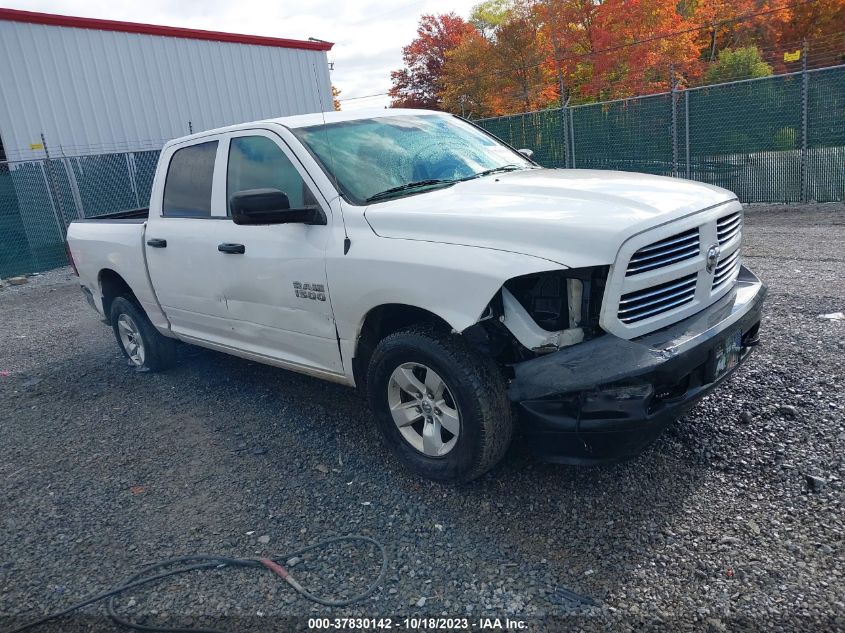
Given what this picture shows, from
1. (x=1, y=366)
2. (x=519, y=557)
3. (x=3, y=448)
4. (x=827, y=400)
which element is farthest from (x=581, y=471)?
(x=1, y=366)

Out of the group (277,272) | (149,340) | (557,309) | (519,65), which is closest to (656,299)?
(557,309)

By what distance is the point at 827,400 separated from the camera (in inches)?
156

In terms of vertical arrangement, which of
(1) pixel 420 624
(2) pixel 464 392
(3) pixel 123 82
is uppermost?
(3) pixel 123 82

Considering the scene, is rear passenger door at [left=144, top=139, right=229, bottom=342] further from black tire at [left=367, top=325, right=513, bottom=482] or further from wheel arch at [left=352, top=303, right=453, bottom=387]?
black tire at [left=367, top=325, right=513, bottom=482]

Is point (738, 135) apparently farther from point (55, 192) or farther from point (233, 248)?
point (55, 192)

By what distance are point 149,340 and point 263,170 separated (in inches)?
95.1

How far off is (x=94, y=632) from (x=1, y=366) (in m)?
5.21

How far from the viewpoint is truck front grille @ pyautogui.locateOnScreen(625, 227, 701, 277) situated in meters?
2.96

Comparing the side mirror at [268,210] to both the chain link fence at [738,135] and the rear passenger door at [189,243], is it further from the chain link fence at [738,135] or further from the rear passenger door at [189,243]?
the chain link fence at [738,135]

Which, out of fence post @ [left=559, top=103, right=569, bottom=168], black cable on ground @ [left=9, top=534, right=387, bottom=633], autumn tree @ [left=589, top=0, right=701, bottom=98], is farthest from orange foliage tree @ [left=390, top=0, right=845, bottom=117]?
black cable on ground @ [left=9, top=534, right=387, bottom=633]

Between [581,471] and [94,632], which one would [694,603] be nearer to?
[581,471]

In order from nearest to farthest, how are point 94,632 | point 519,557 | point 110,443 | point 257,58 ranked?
point 94,632 → point 519,557 → point 110,443 → point 257,58

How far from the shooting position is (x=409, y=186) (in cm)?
393

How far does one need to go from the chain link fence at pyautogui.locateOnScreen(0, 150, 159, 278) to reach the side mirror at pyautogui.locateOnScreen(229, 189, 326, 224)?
11.5 m
